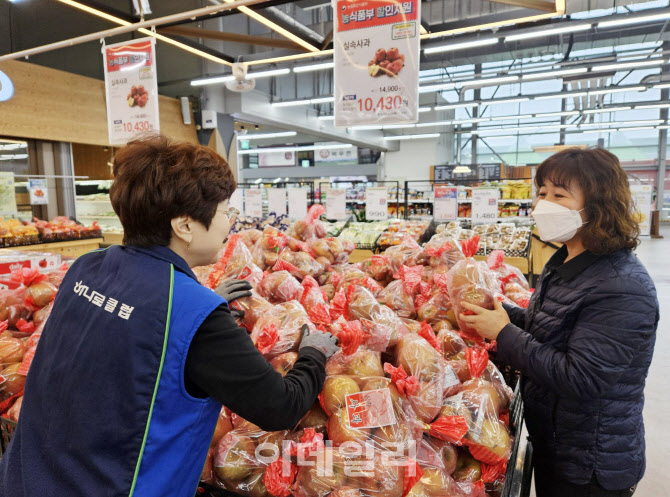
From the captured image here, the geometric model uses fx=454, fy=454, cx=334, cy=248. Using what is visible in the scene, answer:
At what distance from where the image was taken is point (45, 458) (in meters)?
0.97

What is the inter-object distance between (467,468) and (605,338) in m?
0.53

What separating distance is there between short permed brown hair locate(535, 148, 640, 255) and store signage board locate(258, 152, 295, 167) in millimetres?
20677

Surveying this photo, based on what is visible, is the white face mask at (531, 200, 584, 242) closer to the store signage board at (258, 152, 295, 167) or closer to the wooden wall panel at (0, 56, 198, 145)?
the wooden wall panel at (0, 56, 198, 145)

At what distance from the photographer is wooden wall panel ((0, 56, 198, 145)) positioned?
7.11m

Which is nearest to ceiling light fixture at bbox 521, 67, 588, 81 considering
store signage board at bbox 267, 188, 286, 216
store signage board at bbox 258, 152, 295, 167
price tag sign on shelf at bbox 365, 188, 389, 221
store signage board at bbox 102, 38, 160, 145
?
price tag sign on shelf at bbox 365, 188, 389, 221

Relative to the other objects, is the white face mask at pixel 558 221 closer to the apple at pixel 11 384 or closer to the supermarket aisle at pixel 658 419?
the apple at pixel 11 384

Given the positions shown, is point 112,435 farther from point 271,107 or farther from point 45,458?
point 271,107

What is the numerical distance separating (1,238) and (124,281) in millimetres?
5857

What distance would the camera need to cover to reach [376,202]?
608 centimetres

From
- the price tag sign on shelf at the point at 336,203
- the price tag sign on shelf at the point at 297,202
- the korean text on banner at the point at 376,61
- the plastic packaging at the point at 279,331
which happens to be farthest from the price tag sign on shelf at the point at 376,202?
the plastic packaging at the point at 279,331

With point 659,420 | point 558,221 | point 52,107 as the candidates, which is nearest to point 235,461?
point 558,221

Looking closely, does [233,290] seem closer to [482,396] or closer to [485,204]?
[482,396]

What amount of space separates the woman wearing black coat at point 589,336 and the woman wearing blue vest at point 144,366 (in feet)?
2.41

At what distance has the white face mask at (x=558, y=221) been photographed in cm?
138
